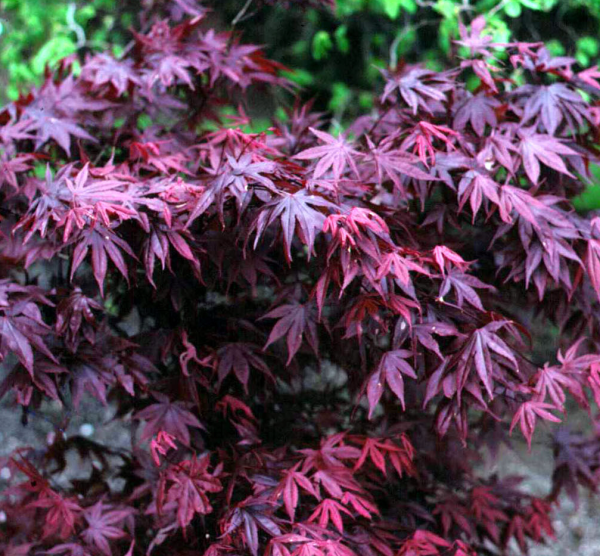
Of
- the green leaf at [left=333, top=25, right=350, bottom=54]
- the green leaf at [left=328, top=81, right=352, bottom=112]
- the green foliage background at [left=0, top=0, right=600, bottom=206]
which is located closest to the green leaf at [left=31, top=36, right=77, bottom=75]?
the green foliage background at [left=0, top=0, right=600, bottom=206]

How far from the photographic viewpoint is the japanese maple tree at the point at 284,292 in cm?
195

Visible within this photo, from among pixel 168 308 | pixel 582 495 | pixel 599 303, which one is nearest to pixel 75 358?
pixel 168 308

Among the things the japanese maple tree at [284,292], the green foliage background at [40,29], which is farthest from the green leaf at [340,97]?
the japanese maple tree at [284,292]

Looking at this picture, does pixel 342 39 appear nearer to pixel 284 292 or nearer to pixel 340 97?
pixel 340 97

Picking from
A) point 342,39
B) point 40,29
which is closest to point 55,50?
point 40,29

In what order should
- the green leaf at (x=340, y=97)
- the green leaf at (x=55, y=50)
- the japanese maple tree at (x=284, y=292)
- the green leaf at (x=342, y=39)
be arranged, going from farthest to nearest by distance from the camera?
the green leaf at (x=340, y=97) < the green leaf at (x=342, y=39) < the green leaf at (x=55, y=50) < the japanese maple tree at (x=284, y=292)

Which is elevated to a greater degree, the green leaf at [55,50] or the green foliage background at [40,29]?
the green leaf at [55,50]

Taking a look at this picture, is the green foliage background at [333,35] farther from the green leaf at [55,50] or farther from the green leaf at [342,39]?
the green leaf at [55,50]

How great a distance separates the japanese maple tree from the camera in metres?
1.95

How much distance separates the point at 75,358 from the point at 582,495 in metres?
3.53

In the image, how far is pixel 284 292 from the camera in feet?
7.22

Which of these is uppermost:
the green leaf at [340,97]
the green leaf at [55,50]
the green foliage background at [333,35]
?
the green leaf at [55,50]

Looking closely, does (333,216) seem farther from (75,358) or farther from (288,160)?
(75,358)

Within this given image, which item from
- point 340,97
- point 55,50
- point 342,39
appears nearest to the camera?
point 55,50
